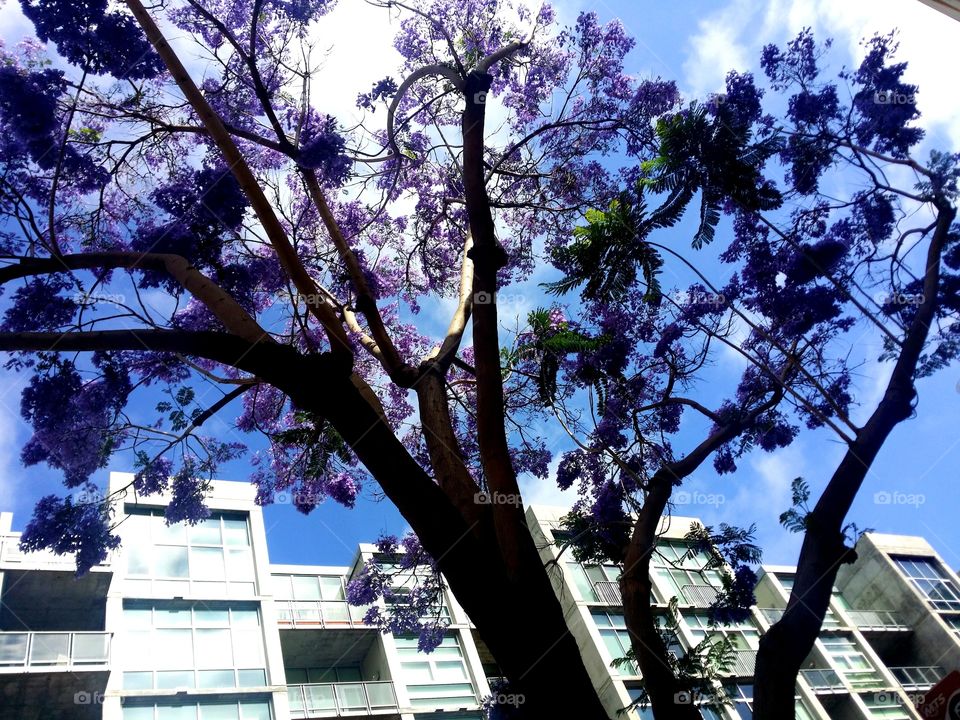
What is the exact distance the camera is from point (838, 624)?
78.1ft

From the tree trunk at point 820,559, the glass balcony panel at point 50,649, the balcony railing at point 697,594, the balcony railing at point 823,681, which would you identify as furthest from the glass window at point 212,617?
the balcony railing at point 823,681

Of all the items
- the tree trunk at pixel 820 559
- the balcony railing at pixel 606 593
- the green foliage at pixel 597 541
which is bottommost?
the tree trunk at pixel 820 559

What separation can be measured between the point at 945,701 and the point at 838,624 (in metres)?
23.9

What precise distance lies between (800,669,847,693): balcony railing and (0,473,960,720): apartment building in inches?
1.5

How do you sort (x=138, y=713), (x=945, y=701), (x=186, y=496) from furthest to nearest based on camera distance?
1. (x=138, y=713)
2. (x=186, y=496)
3. (x=945, y=701)

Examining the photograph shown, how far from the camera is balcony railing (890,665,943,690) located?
A: 79.1 ft

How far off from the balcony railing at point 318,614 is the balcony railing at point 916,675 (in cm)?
1725

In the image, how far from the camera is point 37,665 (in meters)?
14.6

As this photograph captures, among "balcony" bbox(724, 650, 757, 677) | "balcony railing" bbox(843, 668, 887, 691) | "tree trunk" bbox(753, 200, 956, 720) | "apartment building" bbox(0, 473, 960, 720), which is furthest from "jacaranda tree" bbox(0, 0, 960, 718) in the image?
"balcony railing" bbox(843, 668, 887, 691)

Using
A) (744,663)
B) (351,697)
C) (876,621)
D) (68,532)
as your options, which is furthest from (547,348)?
(876,621)

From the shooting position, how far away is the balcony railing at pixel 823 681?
2145 centimetres

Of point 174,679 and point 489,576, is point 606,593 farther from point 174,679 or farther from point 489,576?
point 489,576

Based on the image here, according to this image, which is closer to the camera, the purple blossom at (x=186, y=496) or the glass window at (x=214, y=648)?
the purple blossom at (x=186, y=496)

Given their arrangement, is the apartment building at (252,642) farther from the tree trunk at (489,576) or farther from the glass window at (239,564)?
the tree trunk at (489,576)
